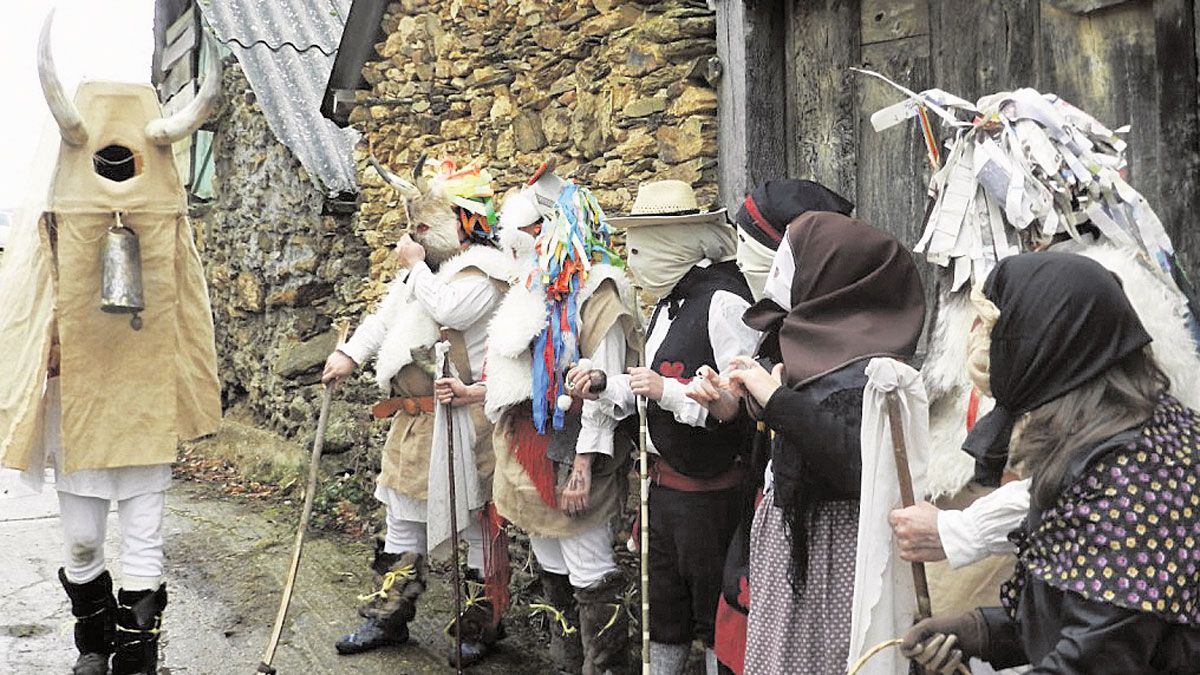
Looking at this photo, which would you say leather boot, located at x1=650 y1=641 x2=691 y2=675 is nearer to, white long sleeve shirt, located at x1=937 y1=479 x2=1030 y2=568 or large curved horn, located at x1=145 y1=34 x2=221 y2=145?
white long sleeve shirt, located at x1=937 y1=479 x2=1030 y2=568

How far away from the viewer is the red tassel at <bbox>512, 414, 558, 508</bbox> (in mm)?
4133

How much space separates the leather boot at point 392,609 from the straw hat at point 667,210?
195cm

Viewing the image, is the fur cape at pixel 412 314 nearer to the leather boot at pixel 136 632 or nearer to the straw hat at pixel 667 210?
the straw hat at pixel 667 210

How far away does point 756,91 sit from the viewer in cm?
429

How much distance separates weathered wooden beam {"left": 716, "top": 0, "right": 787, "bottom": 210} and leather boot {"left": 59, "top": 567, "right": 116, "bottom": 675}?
9.74 ft

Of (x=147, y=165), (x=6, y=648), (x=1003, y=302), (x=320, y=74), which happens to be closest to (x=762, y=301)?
(x=1003, y=302)

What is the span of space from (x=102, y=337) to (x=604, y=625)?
2253 millimetres

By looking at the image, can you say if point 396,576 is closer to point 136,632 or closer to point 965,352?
point 136,632

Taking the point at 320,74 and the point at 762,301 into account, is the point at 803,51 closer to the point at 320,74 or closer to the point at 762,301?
the point at 762,301

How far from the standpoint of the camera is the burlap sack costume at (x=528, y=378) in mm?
4078

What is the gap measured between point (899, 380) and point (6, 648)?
4.65 metres

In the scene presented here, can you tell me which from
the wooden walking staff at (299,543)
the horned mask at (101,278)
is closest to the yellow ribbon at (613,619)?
the wooden walking staff at (299,543)

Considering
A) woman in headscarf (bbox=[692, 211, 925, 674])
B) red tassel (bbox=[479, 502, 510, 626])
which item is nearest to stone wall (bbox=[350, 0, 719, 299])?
red tassel (bbox=[479, 502, 510, 626])

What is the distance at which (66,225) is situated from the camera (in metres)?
4.27
